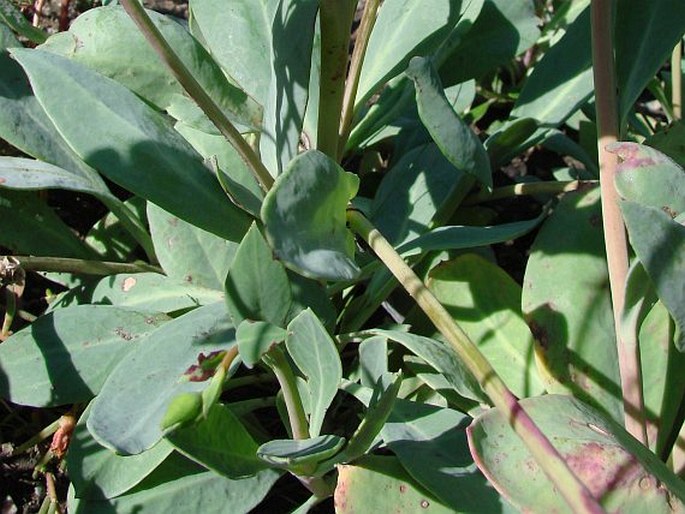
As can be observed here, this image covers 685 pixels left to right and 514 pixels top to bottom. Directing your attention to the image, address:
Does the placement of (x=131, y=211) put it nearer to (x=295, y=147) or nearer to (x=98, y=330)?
(x=98, y=330)

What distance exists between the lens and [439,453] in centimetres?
99

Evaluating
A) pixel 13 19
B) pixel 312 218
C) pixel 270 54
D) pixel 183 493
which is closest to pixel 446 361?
pixel 312 218

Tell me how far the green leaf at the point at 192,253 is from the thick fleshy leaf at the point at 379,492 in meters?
0.32

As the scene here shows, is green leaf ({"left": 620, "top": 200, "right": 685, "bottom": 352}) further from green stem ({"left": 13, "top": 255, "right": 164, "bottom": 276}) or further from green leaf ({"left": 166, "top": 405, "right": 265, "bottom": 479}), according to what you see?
green stem ({"left": 13, "top": 255, "right": 164, "bottom": 276})

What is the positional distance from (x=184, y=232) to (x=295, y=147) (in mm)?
232

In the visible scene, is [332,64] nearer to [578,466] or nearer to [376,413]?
[376,413]

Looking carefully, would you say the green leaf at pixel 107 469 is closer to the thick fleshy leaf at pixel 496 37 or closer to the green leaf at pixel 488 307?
the green leaf at pixel 488 307

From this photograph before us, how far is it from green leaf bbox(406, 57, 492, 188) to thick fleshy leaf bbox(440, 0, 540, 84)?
0.34 metres

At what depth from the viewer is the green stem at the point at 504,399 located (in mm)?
696

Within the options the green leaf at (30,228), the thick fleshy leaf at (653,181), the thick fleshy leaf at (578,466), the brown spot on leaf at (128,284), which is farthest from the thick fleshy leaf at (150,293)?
the thick fleshy leaf at (653,181)

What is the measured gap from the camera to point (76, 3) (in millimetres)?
1668

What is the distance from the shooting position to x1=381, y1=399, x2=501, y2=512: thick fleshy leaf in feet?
3.12

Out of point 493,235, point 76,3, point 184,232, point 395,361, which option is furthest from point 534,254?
point 76,3

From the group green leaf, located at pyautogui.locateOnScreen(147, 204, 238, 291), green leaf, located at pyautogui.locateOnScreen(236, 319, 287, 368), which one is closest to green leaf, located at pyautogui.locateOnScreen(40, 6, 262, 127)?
green leaf, located at pyautogui.locateOnScreen(147, 204, 238, 291)
